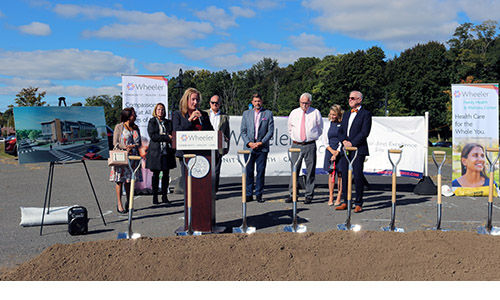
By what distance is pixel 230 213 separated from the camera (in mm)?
7883

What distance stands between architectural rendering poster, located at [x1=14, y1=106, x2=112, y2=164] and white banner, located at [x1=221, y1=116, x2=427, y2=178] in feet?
17.0

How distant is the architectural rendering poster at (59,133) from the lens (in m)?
6.73

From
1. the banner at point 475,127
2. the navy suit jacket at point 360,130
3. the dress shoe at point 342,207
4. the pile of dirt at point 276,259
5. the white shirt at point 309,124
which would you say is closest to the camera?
the pile of dirt at point 276,259

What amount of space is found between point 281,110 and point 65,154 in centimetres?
7555

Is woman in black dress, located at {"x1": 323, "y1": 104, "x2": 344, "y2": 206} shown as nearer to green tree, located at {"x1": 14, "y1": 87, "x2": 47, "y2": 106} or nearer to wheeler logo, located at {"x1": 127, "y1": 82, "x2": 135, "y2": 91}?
wheeler logo, located at {"x1": 127, "y1": 82, "x2": 135, "y2": 91}

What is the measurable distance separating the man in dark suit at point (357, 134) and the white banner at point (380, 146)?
142 inches

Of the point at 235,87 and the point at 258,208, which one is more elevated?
the point at 235,87

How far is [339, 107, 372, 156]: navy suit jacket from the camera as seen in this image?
765 cm

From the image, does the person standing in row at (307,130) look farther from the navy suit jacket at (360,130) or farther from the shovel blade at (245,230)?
the shovel blade at (245,230)

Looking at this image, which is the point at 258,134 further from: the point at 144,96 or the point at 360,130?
the point at 144,96

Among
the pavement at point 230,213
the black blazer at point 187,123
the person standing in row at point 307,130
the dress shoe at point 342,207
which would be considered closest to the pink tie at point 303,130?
the person standing in row at point 307,130

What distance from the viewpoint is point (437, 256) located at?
4707 millimetres
